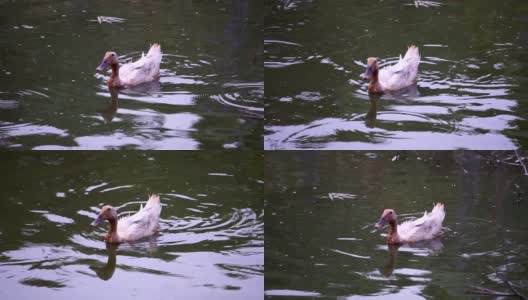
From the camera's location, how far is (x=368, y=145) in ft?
23.3

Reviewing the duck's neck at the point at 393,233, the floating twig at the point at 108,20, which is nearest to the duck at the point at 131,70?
the floating twig at the point at 108,20

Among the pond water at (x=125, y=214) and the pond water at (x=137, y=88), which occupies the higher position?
the pond water at (x=137, y=88)

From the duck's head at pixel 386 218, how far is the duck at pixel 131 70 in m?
2.41

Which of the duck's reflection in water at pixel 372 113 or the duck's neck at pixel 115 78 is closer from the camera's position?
the duck's reflection in water at pixel 372 113

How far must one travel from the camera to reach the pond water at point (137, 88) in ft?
23.8

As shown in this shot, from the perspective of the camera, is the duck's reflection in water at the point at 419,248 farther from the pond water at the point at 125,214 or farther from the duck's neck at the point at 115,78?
the duck's neck at the point at 115,78

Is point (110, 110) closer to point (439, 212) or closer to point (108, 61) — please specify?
point (108, 61)

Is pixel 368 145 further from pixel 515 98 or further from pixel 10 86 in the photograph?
pixel 10 86

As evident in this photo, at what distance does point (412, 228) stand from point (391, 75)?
160cm

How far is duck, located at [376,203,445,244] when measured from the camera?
6.65 m

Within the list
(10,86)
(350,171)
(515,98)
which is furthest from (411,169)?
(10,86)

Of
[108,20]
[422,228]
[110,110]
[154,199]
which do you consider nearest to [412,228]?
[422,228]

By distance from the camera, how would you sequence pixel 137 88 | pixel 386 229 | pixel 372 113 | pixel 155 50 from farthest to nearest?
pixel 155 50, pixel 137 88, pixel 372 113, pixel 386 229

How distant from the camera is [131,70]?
800 centimetres
